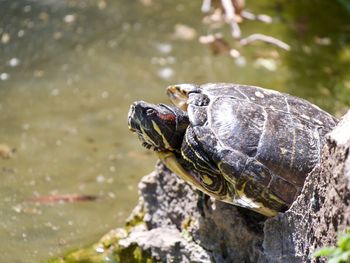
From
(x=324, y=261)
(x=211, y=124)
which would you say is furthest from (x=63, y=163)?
(x=324, y=261)

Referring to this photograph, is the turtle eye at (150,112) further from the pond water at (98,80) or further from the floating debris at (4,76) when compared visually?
the floating debris at (4,76)

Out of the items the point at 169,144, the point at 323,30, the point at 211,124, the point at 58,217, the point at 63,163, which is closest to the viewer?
the point at 211,124

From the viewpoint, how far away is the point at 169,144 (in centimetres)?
287

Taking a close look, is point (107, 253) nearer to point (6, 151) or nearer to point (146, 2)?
point (6, 151)

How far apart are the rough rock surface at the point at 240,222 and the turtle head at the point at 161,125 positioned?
25cm

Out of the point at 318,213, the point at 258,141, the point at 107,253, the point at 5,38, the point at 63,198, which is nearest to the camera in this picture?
the point at 318,213

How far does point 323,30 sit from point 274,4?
1.85ft

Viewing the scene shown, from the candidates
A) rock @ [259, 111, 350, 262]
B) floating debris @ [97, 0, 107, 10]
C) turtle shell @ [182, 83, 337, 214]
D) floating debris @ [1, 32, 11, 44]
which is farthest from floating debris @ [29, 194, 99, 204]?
floating debris @ [97, 0, 107, 10]

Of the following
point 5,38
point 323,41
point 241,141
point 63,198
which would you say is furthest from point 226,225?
point 323,41

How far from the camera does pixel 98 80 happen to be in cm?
481

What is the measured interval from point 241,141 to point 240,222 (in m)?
0.36

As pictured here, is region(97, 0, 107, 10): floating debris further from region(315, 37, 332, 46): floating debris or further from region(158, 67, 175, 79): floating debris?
region(315, 37, 332, 46): floating debris

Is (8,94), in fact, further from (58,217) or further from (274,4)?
(274,4)

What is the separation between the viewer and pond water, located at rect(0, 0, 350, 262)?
3480 mm
